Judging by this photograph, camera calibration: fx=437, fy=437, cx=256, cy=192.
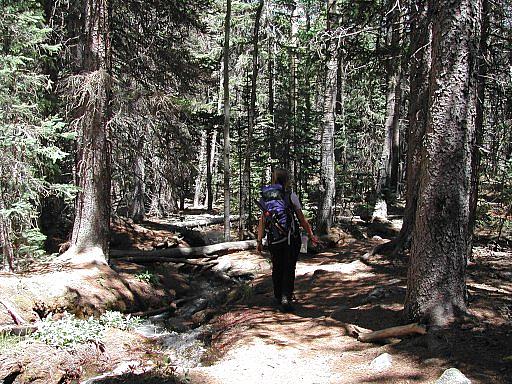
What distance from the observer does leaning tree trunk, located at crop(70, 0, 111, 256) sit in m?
9.44

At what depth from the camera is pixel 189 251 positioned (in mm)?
13969

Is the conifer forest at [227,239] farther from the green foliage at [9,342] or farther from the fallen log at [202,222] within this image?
the fallen log at [202,222]

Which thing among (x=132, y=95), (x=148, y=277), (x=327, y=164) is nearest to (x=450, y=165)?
(x=132, y=95)

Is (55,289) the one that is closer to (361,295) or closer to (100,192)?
(100,192)

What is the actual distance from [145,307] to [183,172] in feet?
13.3

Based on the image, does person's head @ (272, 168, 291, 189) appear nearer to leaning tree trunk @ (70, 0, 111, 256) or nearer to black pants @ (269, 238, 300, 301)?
black pants @ (269, 238, 300, 301)

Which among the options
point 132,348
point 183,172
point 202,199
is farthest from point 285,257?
point 202,199

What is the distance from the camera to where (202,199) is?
43.6m

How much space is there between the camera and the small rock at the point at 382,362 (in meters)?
4.31

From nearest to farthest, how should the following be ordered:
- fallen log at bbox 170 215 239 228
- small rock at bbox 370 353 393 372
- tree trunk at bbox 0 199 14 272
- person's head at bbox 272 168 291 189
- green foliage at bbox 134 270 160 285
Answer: small rock at bbox 370 353 393 372 < person's head at bbox 272 168 291 189 < tree trunk at bbox 0 199 14 272 < green foliage at bbox 134 270 160 285 < fallen log at bbox 170 215 239 228

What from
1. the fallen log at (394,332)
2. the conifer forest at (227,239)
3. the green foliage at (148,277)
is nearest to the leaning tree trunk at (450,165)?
the conifer forest at (227,239)

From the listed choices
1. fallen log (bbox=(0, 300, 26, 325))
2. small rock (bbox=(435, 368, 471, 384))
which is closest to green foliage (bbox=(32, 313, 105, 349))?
fallen log (bbox=(0, 300, 26, 325))

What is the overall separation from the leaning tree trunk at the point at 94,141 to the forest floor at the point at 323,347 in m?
3.54

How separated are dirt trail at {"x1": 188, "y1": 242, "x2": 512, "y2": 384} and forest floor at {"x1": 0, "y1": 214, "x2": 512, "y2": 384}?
0.4 inches
